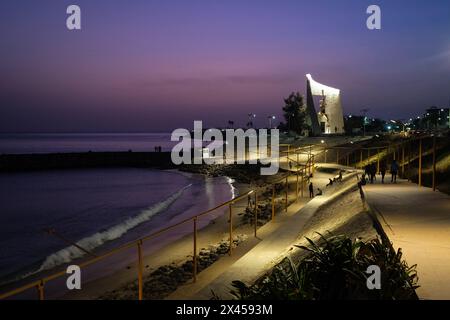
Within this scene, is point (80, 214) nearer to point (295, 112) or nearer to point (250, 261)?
point (250, 261)

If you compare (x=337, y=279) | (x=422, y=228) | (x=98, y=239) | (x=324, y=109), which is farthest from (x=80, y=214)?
(x=324, y=109)

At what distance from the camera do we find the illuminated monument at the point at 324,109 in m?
72.1

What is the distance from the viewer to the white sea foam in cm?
1602

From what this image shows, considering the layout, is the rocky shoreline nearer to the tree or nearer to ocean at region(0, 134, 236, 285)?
ocean at region(0, 134, 236, 285)

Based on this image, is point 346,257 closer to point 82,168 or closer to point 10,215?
point 10,215

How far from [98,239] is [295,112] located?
68.8 meters

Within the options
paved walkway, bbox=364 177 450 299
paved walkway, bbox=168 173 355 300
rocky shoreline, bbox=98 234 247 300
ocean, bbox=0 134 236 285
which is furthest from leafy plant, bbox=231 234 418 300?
ocean, bbox=0 134 236 285

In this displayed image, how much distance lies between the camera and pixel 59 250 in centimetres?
1742

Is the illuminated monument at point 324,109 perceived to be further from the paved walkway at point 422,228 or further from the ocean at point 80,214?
the paved walkway at point 422,228

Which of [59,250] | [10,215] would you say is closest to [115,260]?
[59,250]

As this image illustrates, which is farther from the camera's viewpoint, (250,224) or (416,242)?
(250,224)

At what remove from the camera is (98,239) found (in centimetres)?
1978
